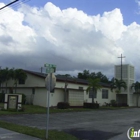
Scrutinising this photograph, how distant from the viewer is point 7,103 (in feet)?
83.5

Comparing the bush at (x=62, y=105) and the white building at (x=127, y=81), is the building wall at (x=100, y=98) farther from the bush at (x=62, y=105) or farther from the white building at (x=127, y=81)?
the bush at (x=62, y=105)

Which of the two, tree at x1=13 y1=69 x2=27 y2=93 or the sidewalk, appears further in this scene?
tree at x1=13 y1=69 x2=27 y2=93

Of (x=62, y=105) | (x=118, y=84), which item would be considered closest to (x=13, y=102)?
(x=62, y=105)

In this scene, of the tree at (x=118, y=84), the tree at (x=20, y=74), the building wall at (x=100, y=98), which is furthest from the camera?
the tree at (x=118, y=84)

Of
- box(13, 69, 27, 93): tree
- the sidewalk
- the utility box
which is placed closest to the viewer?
the sidewalk

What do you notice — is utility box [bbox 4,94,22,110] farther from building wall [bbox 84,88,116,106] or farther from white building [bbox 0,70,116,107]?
building wall [bbox 84,88,116,106]

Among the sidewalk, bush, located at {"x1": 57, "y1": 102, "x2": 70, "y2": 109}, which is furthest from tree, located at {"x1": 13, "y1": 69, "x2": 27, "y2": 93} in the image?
the sidewalk

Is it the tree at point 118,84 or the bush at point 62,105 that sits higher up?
the tree at point 118,84

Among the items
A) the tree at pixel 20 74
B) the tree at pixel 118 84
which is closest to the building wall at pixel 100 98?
the tree at pixel 118 84

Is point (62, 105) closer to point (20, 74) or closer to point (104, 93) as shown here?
point (20, 74)

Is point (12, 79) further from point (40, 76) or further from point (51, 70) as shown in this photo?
point (51, 70)

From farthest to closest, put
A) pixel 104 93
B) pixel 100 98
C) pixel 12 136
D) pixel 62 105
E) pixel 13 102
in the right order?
pixel 104 93, pixel 100 98, pixel 62 105, pixel 13 102, pixel 12 136

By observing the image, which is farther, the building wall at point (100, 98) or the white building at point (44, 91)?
the building wall at point (100, 98)

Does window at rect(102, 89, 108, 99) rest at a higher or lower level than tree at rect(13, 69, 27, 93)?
lower
